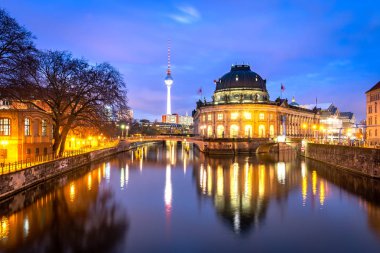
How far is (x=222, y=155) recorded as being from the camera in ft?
343

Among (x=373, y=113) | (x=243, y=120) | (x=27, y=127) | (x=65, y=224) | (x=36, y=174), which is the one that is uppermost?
(x=243, y=120)

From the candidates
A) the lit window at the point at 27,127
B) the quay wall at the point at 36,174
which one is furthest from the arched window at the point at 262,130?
the lit window at the point at 27,127

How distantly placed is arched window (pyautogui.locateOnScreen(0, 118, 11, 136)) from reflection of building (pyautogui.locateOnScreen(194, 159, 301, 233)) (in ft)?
92.7

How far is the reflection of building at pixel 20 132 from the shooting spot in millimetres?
50938

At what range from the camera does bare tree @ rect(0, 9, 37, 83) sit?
34406 mm

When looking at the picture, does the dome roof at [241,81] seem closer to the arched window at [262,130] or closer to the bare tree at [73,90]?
the arched window at [262,130]

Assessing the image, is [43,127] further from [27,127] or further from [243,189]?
[243,189]

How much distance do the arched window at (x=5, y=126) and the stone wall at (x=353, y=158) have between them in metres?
50.8

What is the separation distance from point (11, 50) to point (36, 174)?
1608 cm

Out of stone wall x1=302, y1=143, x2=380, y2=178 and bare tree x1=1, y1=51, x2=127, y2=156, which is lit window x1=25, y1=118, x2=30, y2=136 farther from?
stone wall x1=302, y1=143, x2=380, y2=178

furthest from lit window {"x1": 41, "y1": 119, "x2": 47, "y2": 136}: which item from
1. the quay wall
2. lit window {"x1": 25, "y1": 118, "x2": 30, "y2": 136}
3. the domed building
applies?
the domed building

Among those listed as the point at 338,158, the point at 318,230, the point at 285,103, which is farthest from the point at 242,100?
the point at 318,230

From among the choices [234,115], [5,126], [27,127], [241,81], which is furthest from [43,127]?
[241,81]

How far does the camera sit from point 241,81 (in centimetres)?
14988
